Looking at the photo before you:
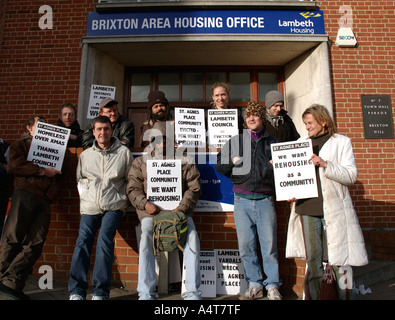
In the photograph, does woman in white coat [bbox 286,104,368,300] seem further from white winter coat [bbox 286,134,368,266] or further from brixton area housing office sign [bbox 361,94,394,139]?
brixton area housing office sign [bbox 361,94,394,139]

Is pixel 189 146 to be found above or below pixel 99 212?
above

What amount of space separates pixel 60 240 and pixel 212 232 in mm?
1954

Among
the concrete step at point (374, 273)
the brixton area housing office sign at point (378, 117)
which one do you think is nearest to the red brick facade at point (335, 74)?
the brixton area housing office sign at point (378, 117)

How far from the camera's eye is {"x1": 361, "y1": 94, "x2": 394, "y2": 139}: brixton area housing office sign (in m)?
5.09

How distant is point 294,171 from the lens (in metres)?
2.93

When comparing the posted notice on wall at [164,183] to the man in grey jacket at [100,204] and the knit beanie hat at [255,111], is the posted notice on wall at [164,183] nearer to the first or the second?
the man in grey jacket at [100,204]

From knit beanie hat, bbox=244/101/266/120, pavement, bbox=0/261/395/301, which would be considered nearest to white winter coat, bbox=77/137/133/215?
pavement, bbox=0/261/395/301

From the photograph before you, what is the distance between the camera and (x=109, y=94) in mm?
4949

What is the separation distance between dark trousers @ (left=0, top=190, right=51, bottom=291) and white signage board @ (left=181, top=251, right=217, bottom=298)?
1.83m

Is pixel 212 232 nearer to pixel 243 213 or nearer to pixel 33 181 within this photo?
pixel 243 213

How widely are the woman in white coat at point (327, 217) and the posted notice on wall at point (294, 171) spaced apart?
0.26 feet

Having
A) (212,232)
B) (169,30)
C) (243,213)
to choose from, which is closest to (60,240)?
→ (212,232)

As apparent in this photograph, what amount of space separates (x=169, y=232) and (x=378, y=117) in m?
4.34

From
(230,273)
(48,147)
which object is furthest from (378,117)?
(48,147)
